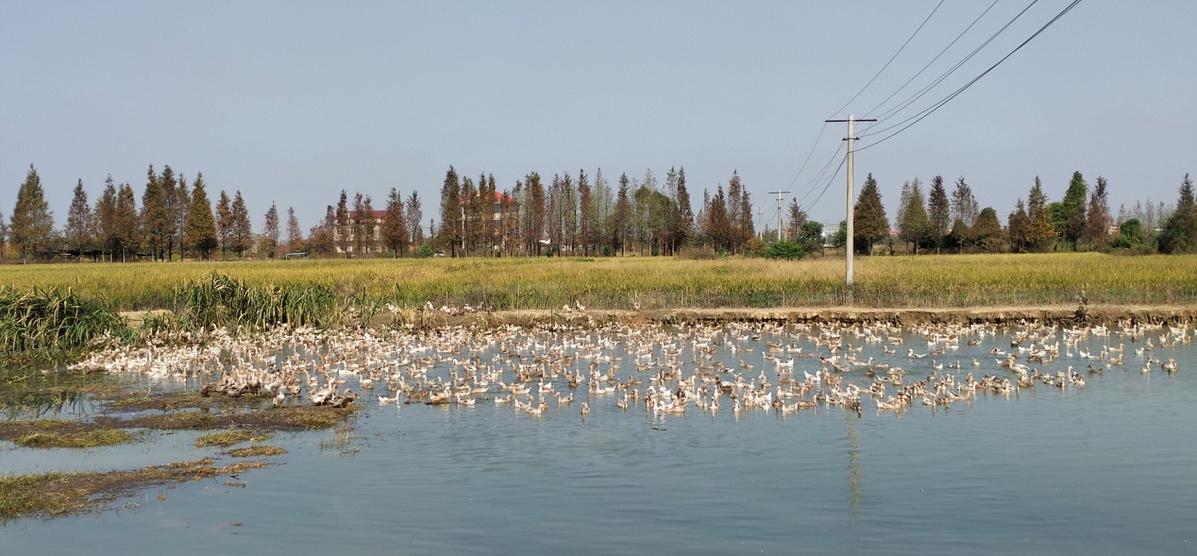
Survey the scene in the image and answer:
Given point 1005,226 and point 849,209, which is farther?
point 1005,226

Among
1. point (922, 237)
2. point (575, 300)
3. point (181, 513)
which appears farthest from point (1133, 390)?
point (922, 237)

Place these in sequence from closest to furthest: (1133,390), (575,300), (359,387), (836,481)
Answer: (836,481) < (1133,390) < (359,387) < (575,300)

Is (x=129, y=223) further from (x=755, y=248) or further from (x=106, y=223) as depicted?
(x=755, y=248)

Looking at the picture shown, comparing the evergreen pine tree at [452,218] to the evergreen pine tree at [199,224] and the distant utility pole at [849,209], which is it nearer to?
the evergreen pine tree at [199,224]

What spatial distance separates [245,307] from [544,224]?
85.7m

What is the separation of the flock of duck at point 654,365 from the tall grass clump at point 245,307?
765mm

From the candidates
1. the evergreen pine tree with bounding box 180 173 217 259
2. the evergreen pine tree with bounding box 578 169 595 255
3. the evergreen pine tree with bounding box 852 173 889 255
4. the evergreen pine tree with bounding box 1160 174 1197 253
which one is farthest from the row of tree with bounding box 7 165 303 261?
the evergreen pine tree with bounding box 1160 174 1197 253

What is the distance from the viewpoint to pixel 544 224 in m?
113

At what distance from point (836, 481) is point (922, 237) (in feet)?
298

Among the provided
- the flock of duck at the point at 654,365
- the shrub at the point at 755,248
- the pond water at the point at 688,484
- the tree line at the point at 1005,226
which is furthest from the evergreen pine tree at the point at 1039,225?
the pond water at the point at 688,484

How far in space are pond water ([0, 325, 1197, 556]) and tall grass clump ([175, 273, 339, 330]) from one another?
39.5ft

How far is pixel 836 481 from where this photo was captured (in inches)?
454

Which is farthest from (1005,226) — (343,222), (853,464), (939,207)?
(853,464)

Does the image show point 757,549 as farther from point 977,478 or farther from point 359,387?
point 359,387
